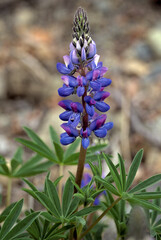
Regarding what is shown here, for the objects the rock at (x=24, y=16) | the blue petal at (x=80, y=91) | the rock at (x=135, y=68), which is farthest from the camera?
the rock at (x=24, y=16)

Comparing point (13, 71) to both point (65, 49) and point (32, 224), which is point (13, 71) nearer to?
point (65, 49)

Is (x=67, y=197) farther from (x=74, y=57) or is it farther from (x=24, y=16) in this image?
(x=24, y=16)

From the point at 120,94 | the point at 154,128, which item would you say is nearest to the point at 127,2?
the point at 120,94

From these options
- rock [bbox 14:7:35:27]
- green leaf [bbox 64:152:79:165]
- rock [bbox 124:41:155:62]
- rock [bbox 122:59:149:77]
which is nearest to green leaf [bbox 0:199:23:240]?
green leaf [bbox 64:152:79:165]

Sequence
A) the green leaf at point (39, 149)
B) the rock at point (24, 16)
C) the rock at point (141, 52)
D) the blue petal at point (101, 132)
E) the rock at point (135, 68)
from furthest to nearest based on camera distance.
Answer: the rock at point (24, 16)
the rock at point (141, 52)
the rock at point (135, 68)
the green leaf at point (39, 149)
the blue petal at point (101, 132)

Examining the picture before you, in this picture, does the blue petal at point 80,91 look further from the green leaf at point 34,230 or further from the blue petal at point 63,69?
the green leaf at point 34,230

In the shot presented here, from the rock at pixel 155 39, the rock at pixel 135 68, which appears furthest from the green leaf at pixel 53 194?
the rock at pixel 155 39

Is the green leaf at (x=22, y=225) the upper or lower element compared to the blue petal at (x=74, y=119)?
lower
